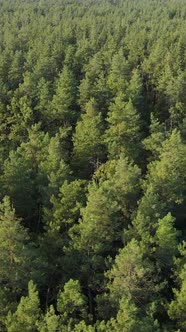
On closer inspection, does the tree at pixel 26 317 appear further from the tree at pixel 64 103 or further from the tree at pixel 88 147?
the tree at pixel 64 103

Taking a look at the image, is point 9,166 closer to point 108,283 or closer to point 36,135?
point 36,135

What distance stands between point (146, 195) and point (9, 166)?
47.4 ft

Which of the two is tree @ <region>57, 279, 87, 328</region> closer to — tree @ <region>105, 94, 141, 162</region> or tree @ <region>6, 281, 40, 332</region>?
tree @ <region>6, 281, 40, 332</region>

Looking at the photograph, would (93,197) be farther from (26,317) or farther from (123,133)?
(123,133)

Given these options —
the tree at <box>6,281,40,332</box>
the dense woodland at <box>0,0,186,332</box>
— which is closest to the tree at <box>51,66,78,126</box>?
the dense woodland at <box>0,0,186,332</box>

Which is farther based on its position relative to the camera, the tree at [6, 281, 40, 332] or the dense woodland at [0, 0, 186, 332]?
the dense woodland at [0, 0, 186, 332]

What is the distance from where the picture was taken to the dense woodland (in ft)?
105

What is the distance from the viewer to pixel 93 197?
3647 centimetres

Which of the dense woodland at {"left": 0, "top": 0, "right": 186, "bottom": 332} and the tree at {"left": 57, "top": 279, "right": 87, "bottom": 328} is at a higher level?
the dense woodland at {"left": 0, "top": 0, "right": 186, "bottom": 332}

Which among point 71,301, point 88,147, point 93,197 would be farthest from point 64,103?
point 71,301

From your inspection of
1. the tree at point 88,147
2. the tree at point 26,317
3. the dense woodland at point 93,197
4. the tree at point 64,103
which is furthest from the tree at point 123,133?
the tree at point 26,317

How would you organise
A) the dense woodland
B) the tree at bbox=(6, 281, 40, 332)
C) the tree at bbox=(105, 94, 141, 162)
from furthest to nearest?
the tree at bbox=(105, 94, 141, 162) → the dense woodland → the tree at bbox=(6, 281, 40, 332)

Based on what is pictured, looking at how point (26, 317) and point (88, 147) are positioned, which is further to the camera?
point (88, 147)

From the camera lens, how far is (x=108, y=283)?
3381 centimetres
